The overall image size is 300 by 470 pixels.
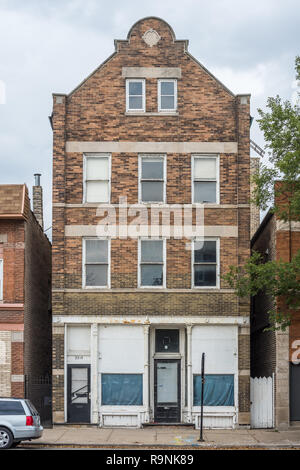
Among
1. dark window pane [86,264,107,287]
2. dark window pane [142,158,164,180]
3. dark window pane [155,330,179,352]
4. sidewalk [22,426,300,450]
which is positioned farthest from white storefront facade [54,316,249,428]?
dark window pane [142,158,164,180]

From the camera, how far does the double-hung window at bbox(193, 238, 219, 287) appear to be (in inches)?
1134

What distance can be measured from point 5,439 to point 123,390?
23.8 ft

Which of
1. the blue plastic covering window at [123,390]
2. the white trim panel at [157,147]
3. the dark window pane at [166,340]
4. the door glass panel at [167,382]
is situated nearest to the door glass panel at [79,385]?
the blue plastic covering window at [123,390]

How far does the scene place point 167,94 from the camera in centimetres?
2950

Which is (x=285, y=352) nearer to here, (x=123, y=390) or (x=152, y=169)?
(x=123, y=390)

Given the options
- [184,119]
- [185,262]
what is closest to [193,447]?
[185,262]

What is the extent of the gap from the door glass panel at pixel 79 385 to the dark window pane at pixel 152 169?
7.48 metres

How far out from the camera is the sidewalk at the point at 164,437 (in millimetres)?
23766

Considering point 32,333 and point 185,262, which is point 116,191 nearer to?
point 185,262

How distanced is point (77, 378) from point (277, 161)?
35.6 ft

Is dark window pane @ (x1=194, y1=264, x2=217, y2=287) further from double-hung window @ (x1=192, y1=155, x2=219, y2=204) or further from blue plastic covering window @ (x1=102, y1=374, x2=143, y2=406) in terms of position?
blue plastic covering window @ (x1=102, y1=374, x2=143, y2=406)

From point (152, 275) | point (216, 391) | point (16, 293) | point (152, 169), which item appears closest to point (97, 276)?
point (152, 275)

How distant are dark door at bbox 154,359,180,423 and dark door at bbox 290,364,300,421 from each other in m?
4.09

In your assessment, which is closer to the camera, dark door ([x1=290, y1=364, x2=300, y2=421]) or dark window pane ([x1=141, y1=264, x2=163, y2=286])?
dark door ([x1=290, y1=364, x2=300, y2=421])
